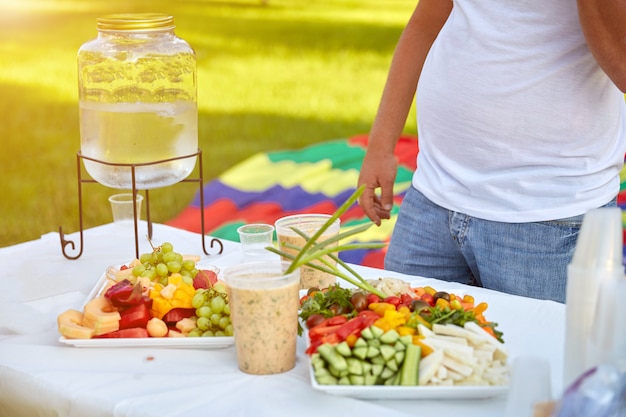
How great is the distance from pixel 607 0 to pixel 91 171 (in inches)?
42.7

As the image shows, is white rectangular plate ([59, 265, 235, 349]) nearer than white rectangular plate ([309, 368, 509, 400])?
No

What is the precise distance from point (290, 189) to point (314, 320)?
243 cm

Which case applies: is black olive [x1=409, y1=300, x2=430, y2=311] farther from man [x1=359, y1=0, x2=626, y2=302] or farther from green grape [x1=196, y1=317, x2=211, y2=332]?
man [x1=359, y1=0, x2=626, y2=302]

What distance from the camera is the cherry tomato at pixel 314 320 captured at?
1356mm

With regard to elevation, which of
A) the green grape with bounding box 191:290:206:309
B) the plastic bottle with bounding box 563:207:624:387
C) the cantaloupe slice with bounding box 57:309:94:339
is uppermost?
the plastic bottle with bounding box 563:207:624:387

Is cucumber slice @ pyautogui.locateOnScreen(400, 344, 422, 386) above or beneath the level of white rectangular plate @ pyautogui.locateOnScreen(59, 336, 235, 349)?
above

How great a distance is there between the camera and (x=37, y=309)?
1.65m

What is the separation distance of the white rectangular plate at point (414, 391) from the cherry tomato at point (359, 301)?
0.61 ft

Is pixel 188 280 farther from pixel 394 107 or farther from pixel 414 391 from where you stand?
pixel 394 107

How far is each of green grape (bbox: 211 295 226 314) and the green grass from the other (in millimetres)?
3163

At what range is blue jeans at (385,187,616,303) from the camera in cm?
183

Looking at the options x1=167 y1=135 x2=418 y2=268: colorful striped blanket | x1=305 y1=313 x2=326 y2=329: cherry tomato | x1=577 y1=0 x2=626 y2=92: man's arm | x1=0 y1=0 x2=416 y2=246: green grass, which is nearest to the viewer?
x1=305 y1=313 x2=326 y2=329: cherry tomato

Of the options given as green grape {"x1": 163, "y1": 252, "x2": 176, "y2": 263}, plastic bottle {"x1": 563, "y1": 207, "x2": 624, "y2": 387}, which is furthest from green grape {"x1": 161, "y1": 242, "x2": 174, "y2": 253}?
plastic bottle {"x1": 563, "y1": 207, "x2": 624, "y2": 387}

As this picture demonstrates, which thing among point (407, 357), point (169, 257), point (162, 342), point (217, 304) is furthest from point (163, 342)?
point (407, 357)
